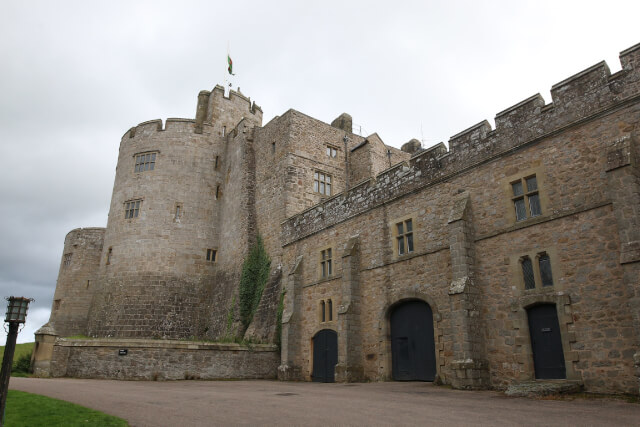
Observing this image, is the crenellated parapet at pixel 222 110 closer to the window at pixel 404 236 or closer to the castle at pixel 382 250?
the castle at pixel 382 250

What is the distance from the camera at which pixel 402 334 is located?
652 inches

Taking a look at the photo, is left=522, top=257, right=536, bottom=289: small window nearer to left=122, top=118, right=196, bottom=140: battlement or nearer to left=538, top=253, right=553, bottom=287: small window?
left=538, top=253, right=553, bottom=287: small window

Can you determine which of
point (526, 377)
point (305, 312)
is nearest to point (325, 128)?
point (305, 312)

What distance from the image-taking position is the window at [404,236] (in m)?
16.9

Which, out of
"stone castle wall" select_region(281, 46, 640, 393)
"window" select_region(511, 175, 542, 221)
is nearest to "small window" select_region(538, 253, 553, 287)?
"stone castle wall" select_region(281, 46, 640, 393)

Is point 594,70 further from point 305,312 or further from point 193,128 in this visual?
point 193,128

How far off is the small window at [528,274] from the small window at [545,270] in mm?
245

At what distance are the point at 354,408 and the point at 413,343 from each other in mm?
6893

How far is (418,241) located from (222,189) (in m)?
19.8

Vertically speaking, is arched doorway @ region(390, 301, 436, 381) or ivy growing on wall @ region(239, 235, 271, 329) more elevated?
ivy growing on wall @ region(239, 235, 271, 329)

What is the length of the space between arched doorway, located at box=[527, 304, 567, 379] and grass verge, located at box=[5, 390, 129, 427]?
10422 millimetres

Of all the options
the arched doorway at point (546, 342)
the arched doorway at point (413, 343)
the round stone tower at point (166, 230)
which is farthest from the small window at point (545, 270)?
the round stone tower at point (166, 230)

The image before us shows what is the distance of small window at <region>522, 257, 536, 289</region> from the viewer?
12.9m

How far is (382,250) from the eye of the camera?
58.6 ft
